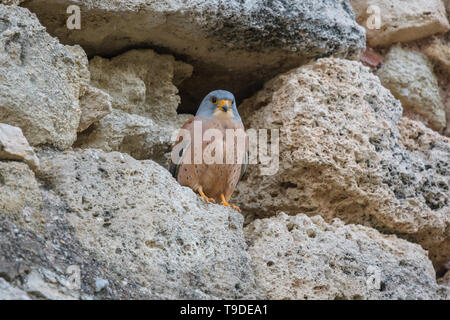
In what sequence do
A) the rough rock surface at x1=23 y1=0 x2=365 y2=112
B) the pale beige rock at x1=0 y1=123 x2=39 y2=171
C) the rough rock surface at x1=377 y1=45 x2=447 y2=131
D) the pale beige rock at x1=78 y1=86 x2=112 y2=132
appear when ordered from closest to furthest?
the pale beige rock at x1=0 y1=123 x2=39 y2=171 → the pale beige rock at x1=78 y1=86 x2=112 y2=132 → the rough rock surface at x1=23 y1=0 x2=365 y2=112 → the rough rock surface at x1=377 y1=45 x2=447 y2=131

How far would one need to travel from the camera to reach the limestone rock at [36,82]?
3066 millimetres

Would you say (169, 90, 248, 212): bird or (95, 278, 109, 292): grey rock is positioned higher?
(169, 90, 248, 212): bird

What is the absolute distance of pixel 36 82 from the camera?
3.18 metres

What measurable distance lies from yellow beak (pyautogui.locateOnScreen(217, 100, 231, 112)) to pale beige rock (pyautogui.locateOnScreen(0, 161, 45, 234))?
142cm

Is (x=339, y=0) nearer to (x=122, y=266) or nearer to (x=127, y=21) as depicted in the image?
(x=127, y=21)

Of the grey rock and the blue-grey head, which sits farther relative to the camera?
the blue-grey head

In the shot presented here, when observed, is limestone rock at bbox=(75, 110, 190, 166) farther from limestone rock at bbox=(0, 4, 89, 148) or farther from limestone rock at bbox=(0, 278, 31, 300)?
limestone rock at bbox=(0, 278, 31, 300)

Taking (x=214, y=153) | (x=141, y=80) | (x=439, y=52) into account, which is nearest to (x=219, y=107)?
(x=214, y=153)

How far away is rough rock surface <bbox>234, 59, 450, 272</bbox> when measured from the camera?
3.89m

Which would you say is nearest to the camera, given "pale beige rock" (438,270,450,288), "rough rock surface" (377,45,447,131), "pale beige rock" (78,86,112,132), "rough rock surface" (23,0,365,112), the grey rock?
the grey rock

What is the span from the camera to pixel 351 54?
14.7 feet

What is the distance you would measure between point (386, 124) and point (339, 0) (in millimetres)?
1046

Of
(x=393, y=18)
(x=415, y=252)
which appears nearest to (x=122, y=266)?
(x=415, y=252)

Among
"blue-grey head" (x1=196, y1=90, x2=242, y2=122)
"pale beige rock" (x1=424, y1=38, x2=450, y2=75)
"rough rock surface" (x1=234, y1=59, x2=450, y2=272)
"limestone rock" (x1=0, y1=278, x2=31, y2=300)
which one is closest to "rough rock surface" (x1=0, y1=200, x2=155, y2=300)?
"limestone rock" (x1=0, y1=278, x2=31, y2=300)
